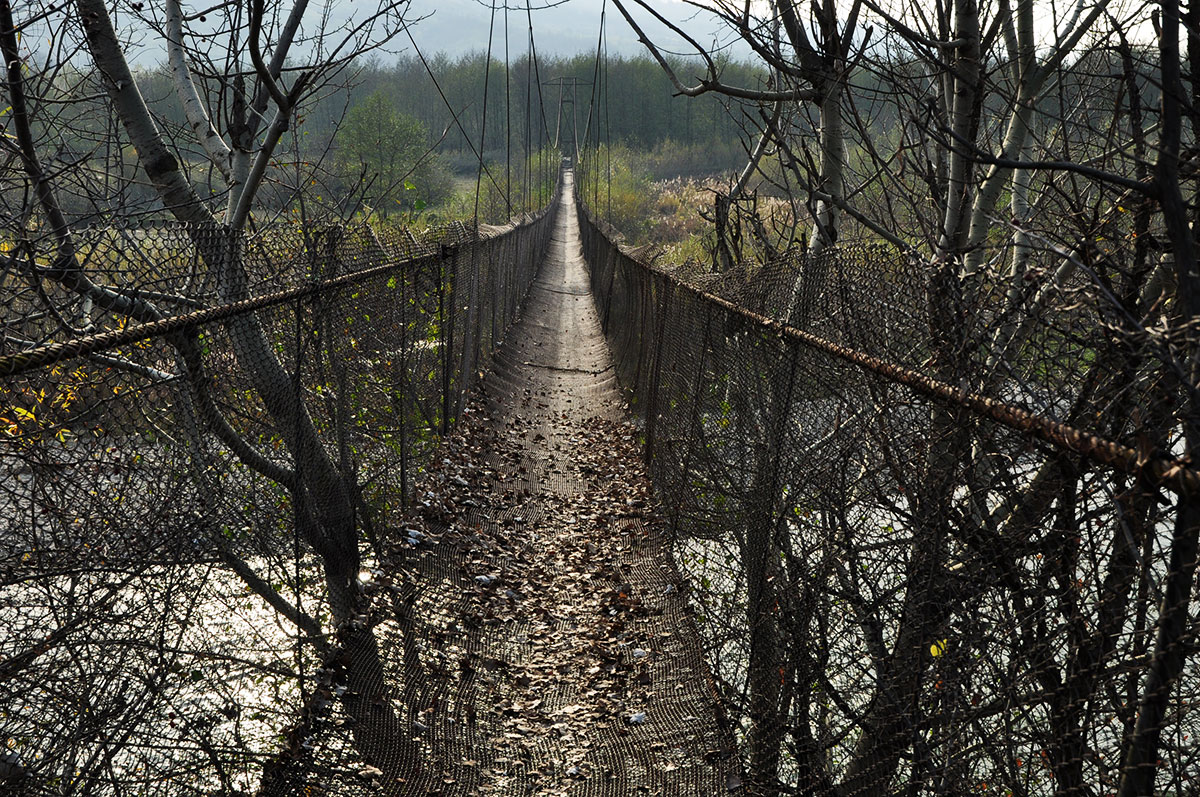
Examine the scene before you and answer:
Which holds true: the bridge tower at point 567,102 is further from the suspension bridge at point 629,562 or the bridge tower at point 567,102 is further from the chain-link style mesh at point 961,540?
the chain-link style mesh at point 961,540

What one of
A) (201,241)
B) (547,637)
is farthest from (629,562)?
(201,241)

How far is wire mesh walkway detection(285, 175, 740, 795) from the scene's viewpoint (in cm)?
388

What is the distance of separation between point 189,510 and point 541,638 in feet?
8.92

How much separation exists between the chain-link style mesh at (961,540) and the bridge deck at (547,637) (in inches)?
15.4

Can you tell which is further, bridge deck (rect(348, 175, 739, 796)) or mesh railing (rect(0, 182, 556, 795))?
bridge deck (rect(348, 175, 739, 796))

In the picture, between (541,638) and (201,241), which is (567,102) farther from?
(541,638)

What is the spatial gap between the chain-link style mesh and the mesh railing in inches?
75.6

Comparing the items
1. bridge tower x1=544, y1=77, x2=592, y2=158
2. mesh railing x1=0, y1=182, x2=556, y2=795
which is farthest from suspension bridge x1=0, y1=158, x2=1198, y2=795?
bridge tower x1=544, y1=77, x2=592, y2=158

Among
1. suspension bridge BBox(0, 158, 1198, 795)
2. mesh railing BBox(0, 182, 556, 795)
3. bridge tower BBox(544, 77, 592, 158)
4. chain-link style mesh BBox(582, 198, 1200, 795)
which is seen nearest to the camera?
chain-link style mesh BBox(582, 198, 1200, 795)

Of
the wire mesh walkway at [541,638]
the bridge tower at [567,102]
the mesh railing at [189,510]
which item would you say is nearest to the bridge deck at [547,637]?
the wire mesh walkway at [541,638]

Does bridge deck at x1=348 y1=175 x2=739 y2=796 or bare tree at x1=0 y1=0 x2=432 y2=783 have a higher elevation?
bare tree at x1=0 y1=0 x2=432 y2=783

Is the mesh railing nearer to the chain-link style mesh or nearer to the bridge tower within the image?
the chain-link style mesh

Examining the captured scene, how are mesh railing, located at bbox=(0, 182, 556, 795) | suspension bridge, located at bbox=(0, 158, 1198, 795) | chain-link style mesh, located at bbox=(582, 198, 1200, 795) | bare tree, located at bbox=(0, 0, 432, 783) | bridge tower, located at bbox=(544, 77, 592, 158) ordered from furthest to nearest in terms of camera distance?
bridge tower, located at bbox=(544, 77, 592, 158)
bare tree, located at bbox=(0, 0, 432, 783)
mesh railing, located at bbox=(0, 182, 556, 795)
suspension bridge, located at bbox=(0, 158, 1198, 795)
chain-link style mesh, located at bbox=(582, 198, 1200, 795)

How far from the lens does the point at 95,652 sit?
213 centimetres
